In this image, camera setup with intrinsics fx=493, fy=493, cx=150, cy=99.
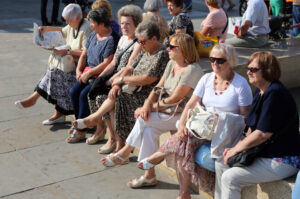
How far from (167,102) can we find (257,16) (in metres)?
3.00

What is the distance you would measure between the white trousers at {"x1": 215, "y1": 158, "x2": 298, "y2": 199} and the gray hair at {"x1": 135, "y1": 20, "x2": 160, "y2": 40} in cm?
178

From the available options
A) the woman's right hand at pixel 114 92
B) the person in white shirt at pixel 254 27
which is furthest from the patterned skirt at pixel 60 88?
the person in white shirt at pixel 254 27

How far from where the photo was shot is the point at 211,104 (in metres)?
4.33

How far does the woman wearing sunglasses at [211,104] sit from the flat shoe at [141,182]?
0.46 m

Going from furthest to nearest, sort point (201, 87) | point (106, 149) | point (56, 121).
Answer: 1. point (56, 121)
2. point (106, 149)
3. point (201, 87)

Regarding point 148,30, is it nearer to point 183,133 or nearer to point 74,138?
point 183,133

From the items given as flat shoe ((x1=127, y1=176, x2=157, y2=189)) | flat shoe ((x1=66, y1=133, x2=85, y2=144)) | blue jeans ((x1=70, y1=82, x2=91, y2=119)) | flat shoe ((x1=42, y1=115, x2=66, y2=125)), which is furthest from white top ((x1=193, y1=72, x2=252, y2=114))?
flat shoe ((x1=42, y1=115, x2=66, y2=125))

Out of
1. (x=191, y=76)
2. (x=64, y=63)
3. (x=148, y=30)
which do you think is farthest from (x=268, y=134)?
(x=64, y=63)

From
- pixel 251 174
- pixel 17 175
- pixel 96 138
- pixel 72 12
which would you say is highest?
pixel 72 12

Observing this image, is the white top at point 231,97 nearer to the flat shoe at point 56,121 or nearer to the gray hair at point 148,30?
the gray hair at point 148,30

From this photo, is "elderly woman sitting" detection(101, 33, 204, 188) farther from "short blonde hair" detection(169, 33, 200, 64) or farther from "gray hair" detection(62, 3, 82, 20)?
"gray hair" detection(62, 3, 82, 20)

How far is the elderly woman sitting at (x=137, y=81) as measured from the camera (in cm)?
514

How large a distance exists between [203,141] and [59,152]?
2.06 m

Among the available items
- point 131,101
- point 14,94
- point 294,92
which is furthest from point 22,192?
point 294,92
